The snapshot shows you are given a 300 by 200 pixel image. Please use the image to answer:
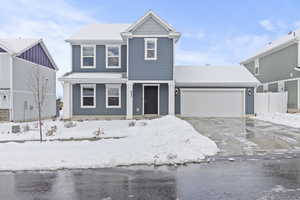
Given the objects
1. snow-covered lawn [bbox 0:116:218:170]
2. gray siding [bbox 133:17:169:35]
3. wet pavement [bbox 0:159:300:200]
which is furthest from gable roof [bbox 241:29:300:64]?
wet pavement [bbox 0:159:300:200]

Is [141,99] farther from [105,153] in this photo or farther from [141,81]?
[105,153]

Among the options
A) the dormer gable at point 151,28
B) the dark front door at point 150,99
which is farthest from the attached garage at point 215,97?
the dormer gable at point 151,28

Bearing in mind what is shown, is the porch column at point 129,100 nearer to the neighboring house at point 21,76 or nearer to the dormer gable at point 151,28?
the dormer gable at point 151,28

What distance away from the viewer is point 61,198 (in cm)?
471

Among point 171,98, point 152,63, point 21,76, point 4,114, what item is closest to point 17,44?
point 21,76

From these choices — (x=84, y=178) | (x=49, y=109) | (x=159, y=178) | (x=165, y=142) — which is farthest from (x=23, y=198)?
(x=49, y=109)

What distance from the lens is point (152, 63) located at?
17938 millimetres

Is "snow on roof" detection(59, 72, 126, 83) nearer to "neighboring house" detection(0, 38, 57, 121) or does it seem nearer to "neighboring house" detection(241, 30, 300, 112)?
"neighboring house" detection(0, 38, 57, 121)

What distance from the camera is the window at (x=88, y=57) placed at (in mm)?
19922

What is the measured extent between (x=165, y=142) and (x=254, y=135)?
14.7 feet

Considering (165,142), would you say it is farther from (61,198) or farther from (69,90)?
(69,90)

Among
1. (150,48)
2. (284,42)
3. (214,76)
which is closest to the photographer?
(150,48)

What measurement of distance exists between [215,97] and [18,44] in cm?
1594

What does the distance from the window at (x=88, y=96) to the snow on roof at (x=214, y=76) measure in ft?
19.8
